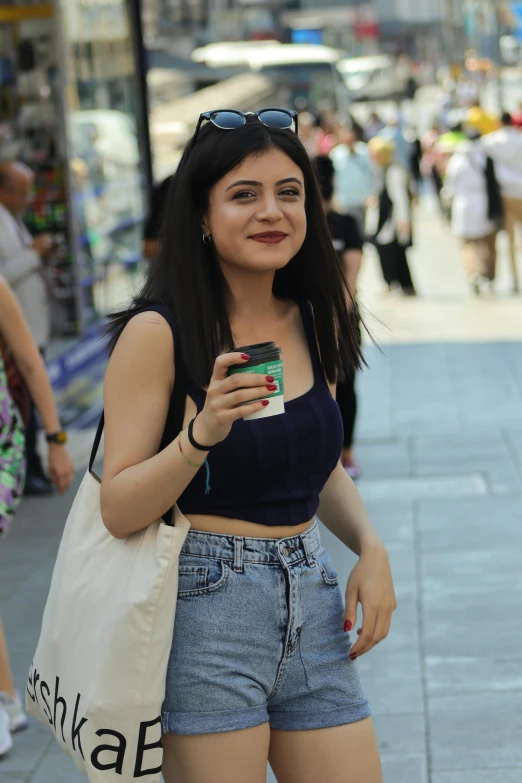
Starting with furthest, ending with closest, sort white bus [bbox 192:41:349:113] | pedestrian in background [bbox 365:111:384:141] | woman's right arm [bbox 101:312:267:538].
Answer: pedestrian in background [bbox 365:111:384:141] < white bus [bbox 192:41:349:113] < woman's right arm [bbox 101:312:267:538]

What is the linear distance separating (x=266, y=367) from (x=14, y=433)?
1.94m

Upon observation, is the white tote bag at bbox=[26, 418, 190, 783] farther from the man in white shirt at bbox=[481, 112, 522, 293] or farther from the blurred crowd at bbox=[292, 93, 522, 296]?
the man in white shirt at bbox=[481, 112, 522, 293]

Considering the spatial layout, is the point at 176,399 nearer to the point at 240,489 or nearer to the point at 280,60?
the point at 240,489

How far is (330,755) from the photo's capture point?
2346mm

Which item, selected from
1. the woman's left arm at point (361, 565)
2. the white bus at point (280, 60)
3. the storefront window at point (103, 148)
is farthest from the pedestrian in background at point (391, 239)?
the white bus at point (280, 60)

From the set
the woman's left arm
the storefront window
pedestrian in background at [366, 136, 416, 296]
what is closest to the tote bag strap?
the woman's left arm

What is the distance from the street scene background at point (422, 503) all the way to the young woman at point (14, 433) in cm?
22

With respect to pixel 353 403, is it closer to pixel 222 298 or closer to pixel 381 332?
pixel 222 298

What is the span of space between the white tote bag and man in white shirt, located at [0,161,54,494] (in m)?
4.77

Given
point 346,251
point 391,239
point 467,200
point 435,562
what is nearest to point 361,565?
point 435,562

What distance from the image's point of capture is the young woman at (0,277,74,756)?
12.3ft

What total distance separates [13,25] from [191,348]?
26.8 feet

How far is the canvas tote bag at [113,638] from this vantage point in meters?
2.12

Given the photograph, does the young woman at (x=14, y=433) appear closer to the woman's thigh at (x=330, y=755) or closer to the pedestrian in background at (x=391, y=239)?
the woman's thigh at (x=330, y=755)
